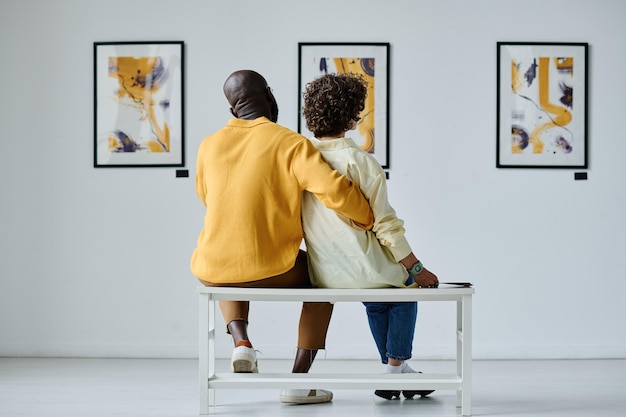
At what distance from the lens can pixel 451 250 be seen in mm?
4457

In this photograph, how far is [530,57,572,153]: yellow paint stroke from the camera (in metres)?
4.44

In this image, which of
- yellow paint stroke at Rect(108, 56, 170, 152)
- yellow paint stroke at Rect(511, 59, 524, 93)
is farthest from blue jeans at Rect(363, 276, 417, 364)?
yellow paint stroke at Rect(108, 56, 170, 152)

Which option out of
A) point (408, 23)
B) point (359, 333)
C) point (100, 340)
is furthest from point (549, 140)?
point (100, 340)

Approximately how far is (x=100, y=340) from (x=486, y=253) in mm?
2111

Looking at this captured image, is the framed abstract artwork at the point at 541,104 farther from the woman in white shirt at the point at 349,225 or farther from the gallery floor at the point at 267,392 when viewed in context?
the woman in white shirt at the point at 349,225

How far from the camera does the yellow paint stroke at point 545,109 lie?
444 centimetres

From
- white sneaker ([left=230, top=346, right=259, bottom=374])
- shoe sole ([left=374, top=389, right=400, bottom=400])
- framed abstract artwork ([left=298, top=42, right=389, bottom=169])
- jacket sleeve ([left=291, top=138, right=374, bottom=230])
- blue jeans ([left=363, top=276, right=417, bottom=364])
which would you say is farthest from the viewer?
framed abstract artwork ([left=298, top=42, right=389, bottom=169])

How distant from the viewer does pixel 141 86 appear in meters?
4.48

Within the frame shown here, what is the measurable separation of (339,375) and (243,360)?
0.33 metres

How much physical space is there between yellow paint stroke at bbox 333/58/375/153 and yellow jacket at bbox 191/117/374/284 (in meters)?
1.64

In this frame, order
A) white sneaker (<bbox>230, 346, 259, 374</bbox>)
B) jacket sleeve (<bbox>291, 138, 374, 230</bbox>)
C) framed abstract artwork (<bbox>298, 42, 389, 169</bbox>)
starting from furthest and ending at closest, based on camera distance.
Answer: framed abstract artwork (<bbox>298, 42, 389, 169</bbox>) < white sneaker (<bbox>230, 346, 259, 374</bbox>) < jacket sleeve (<bbox>291, 138, 374, 230</bbox>)

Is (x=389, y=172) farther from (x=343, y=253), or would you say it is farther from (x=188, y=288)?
(x=343, y=253)

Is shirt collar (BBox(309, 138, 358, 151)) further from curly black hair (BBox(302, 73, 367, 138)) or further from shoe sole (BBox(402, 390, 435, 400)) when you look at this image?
shoe sole (BBox(402, 390, 435, 400))

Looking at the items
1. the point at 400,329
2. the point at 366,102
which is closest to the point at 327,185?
Result: the point at 400,329
